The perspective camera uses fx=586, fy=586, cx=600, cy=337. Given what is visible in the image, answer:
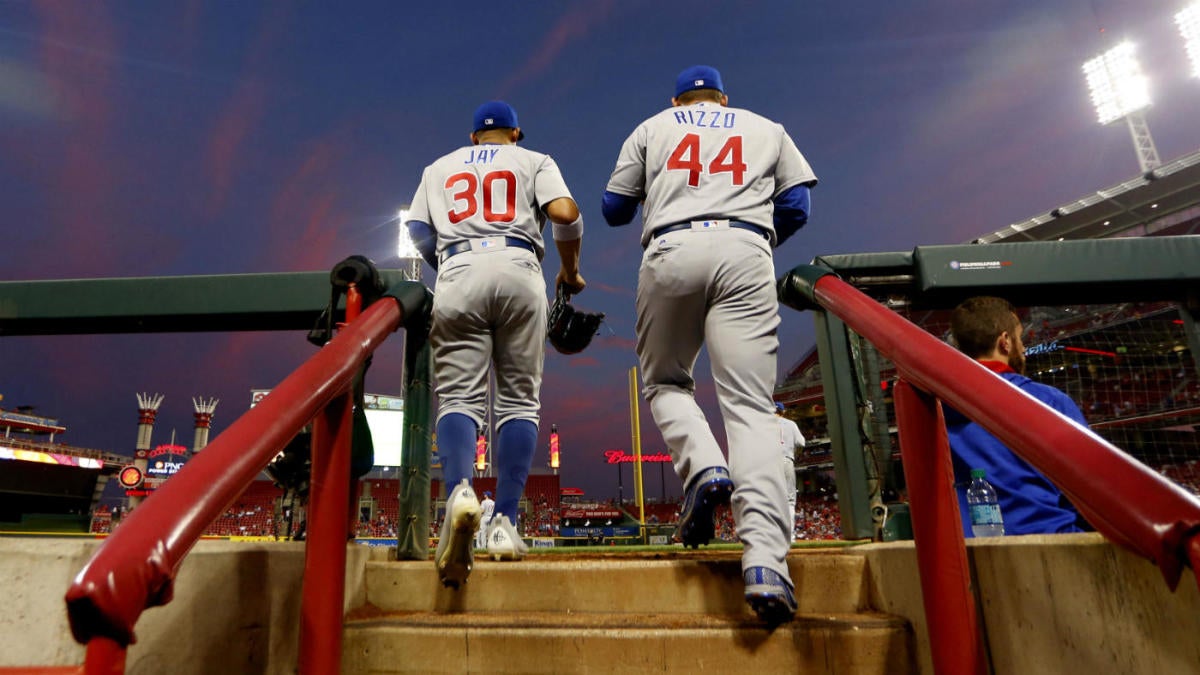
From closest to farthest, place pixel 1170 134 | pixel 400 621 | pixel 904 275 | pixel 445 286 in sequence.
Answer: pixel 400 621
pixel 445 286
pixel 904 275
pixel 1170 134

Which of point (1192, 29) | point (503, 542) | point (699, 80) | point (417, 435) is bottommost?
point (503, 542)

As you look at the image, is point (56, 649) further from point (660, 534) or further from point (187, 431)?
point (187, 431)

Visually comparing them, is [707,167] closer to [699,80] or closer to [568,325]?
[699,80]

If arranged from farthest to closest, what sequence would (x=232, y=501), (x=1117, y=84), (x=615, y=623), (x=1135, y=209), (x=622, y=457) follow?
(x=622, y=457)
(x=1117, y=84)
(x=1135, y=209)
(x=615, y=623)
(x=232, y=501)

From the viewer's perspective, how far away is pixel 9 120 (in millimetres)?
37906


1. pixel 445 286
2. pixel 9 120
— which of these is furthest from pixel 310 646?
pixel 9 120

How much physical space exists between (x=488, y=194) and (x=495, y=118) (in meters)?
0.53

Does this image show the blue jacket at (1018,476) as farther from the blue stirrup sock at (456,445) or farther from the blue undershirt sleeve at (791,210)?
the blue stirrup sock at (456,445)

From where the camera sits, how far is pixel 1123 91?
69.4 feet

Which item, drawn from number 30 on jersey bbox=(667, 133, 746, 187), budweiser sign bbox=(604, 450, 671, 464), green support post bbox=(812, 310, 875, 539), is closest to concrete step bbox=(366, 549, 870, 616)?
green support post bbox=(812, 310, 875, 539)

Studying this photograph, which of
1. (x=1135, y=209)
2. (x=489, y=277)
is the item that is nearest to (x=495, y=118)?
(x=489, y=277)

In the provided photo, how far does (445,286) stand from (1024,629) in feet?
6.58

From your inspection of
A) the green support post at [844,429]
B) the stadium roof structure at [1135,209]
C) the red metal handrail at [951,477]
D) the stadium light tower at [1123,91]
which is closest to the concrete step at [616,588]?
the red metal handrail at [951,477]

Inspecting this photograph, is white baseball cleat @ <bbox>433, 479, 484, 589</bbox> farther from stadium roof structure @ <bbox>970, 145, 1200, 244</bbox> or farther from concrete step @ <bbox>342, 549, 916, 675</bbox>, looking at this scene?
stadium roof structure @ <bbox>970, 145, 1200, 244</bbox>
